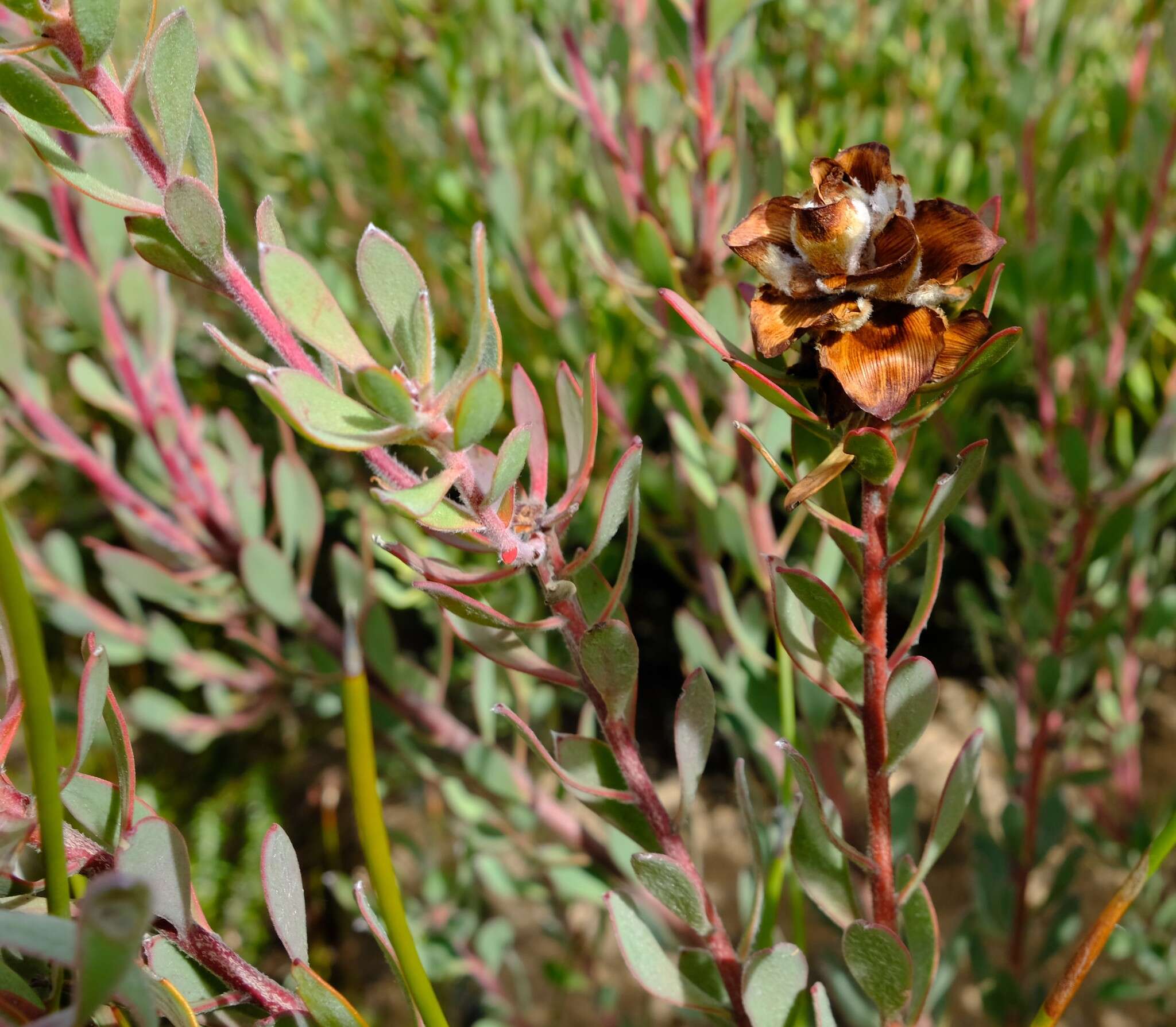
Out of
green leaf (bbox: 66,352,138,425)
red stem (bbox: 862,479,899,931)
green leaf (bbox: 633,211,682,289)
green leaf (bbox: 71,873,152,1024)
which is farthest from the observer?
green leaf (bbox: 66,352,138,425)

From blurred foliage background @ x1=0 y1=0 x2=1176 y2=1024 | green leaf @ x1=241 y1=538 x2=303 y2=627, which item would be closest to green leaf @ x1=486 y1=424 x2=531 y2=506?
blurred foliage background @ x1=0 y1=0 x2=1176 y2=1024

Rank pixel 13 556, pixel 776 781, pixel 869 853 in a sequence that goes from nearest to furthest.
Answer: pixel 13 556, pixel 869 853, pixel 776 781

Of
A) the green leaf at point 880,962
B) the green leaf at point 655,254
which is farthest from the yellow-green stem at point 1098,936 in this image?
the green leaf at point 655,254

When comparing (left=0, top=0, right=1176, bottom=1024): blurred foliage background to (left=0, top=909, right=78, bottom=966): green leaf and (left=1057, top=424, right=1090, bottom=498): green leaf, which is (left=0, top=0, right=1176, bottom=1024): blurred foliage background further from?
(left=0, top=909, right=78, bottom=966): green leaf

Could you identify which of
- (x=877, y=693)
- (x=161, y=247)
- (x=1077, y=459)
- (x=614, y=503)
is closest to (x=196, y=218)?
(x=161, y=247)

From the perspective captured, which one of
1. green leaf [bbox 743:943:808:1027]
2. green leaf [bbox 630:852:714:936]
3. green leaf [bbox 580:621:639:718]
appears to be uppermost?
green leaf [bbox 580:621:639:718]

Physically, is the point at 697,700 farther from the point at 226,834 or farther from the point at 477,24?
the point at 226,834

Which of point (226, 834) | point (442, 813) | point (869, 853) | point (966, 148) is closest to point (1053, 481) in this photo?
point (966, 148)

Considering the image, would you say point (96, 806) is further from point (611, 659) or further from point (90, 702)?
point (611, 659)
